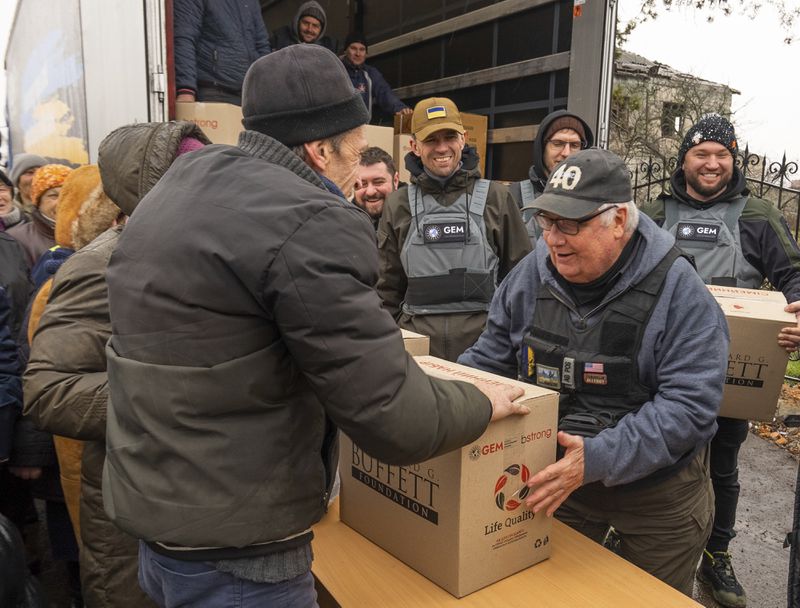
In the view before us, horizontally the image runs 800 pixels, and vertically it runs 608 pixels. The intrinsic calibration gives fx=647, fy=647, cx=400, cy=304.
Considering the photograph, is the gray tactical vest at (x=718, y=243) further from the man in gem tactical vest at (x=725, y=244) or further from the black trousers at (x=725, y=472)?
the black trousers at (x=725, y=472)

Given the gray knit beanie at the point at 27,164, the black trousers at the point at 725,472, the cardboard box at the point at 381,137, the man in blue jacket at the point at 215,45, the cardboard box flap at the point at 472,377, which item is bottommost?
the black trousers at the point at 725,472

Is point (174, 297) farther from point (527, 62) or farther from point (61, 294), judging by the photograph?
point (527, 62)

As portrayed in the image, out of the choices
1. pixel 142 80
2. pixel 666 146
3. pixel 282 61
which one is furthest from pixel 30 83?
pixel 666 146

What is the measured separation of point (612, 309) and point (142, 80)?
2.80 m

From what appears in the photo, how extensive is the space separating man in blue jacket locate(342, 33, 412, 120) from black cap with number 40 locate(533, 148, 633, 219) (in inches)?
186

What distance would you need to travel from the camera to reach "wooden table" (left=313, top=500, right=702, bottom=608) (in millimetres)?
1498

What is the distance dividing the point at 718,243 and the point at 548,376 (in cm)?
161

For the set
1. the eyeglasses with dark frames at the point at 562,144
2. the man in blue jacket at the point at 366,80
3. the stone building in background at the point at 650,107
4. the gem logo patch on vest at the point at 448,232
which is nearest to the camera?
the gem logo patch on vest at the point at 448,232

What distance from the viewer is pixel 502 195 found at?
3.39 m

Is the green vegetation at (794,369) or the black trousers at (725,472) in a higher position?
the black trousers at (725,472)

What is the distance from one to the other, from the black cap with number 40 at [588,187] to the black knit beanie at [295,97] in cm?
71

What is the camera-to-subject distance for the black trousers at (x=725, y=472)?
9.66ft

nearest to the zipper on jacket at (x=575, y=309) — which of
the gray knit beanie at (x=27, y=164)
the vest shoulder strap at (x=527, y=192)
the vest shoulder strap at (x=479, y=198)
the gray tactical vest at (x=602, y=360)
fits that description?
the gray tactical vest at (x=602, y=360)

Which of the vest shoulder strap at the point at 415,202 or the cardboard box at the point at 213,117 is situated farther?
the cardboard box at the point at 213,117
